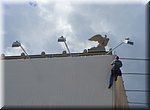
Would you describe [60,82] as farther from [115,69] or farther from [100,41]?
[100,41]

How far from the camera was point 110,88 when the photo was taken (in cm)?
1185

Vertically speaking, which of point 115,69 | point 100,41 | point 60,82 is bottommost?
point 60,82

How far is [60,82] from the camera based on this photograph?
12.2 meters

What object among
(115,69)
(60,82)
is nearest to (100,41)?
(115,69)

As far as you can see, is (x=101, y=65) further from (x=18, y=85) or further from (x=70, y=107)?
(x=18, y=85)

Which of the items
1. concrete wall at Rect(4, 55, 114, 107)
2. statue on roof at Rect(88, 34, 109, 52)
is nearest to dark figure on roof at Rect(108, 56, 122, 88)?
concrete wall at Rect(4, 55, 114, 107)

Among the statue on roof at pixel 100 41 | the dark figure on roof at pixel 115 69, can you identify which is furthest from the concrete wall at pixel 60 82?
the statue on roof at pixel 100 41

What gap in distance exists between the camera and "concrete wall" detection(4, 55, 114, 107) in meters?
11.9

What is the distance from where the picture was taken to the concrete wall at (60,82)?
11875 millimetres

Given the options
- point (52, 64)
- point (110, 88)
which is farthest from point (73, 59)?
point (110, 88)

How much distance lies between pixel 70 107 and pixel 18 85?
1.73 meters

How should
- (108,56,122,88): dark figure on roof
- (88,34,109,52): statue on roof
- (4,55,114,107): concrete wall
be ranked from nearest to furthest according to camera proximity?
(108,56,122,88): dark figure on roof < (4,55,114,107): concrete wall < (88,34,109,52): statue on roof

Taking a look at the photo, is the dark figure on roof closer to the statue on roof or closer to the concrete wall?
the concrete wall

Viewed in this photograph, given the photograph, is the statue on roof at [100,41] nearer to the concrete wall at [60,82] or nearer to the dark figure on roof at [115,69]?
the concrete wall at [60,82]
